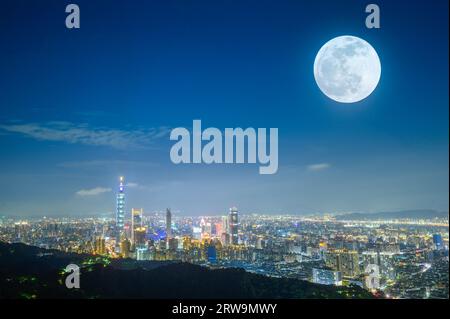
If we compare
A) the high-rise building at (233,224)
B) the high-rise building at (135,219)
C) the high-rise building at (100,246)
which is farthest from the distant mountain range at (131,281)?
the high-rise building at (233,224)

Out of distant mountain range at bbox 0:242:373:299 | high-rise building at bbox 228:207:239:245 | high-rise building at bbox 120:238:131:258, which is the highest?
high-rise building at bbox 228:207:239:245

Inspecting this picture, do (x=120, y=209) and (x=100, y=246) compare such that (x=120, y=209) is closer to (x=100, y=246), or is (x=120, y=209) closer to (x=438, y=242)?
(x=100, y=246)

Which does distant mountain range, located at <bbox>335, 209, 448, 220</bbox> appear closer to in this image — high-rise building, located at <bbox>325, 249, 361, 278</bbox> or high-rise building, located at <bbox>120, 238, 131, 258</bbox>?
high-rise building, located at <bbox>325, 249, 361, 278</bbox>

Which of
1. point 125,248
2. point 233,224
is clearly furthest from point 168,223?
point 233,224

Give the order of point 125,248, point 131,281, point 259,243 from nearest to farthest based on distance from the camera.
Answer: point 131,281 < point 259,243 < point 125,248

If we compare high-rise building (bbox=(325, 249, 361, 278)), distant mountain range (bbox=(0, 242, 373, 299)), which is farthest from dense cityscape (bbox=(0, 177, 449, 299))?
distant mountain range (bbox=(0, 242, 373, 299))
